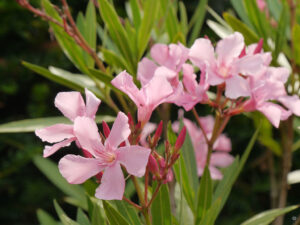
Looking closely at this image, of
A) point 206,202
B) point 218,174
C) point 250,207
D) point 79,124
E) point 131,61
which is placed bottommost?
point 250,207

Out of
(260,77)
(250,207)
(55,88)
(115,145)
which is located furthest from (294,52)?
(55,88)

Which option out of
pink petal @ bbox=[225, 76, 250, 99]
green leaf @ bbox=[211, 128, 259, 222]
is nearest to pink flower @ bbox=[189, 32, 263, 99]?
pink petal @ bbox=[225, 76, 250, 99]

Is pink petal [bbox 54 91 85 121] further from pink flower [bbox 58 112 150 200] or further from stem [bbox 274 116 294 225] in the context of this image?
stem [bbox 274 116 294 225]

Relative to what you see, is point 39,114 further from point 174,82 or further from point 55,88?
point 174,82

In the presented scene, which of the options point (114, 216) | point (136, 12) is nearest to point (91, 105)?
point (114, 216)

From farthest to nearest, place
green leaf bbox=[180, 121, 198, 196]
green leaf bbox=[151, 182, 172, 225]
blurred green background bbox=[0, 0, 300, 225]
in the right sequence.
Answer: blurred green background bbox=[0, 0, 300, 225] < green leaf bbox=[180, 121, 198, 196] < green leaf bbox=[151, 182, 172, 225]

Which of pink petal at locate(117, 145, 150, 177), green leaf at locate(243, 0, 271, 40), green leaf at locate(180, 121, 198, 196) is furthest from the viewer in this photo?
green leaf at locate(243, 0, 271, 40)

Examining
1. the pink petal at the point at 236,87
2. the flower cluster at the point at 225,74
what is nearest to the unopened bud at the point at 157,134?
the flower cluster at the point at 225,74

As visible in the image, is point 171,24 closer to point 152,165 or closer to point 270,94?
Result: point 270,94
